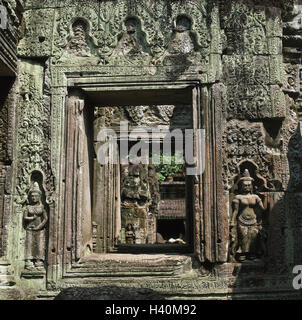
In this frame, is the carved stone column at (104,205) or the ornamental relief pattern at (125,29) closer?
the ornamental relief pattern at (125,29)

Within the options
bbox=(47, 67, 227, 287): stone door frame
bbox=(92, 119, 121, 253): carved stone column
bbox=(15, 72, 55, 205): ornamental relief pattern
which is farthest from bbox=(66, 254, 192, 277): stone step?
bbox=(92, 119, 121, 253): carved stone column

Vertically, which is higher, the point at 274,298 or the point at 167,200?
the point at 167,200

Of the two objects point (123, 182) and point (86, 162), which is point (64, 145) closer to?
point (86, 162)

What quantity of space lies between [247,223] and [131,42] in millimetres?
3060

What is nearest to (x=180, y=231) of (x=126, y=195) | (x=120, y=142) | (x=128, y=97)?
(x=126, y=195)

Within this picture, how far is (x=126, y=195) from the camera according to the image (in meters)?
12.9

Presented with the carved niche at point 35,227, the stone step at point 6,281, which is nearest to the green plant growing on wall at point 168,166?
the carved niche at point 35,227

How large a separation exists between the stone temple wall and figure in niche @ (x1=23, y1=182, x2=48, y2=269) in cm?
2

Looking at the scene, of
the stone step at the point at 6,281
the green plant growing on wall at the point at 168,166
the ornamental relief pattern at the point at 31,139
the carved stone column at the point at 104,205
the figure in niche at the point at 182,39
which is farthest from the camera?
the green plant growing on wall at the point at 168,166

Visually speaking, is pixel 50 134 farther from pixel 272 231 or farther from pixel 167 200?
pixel 167 200

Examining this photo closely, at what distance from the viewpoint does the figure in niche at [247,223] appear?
524cm

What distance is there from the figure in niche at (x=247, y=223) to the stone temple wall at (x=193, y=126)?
1cm

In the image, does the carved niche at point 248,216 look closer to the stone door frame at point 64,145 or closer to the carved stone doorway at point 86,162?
the stone door frame at point 64,145
